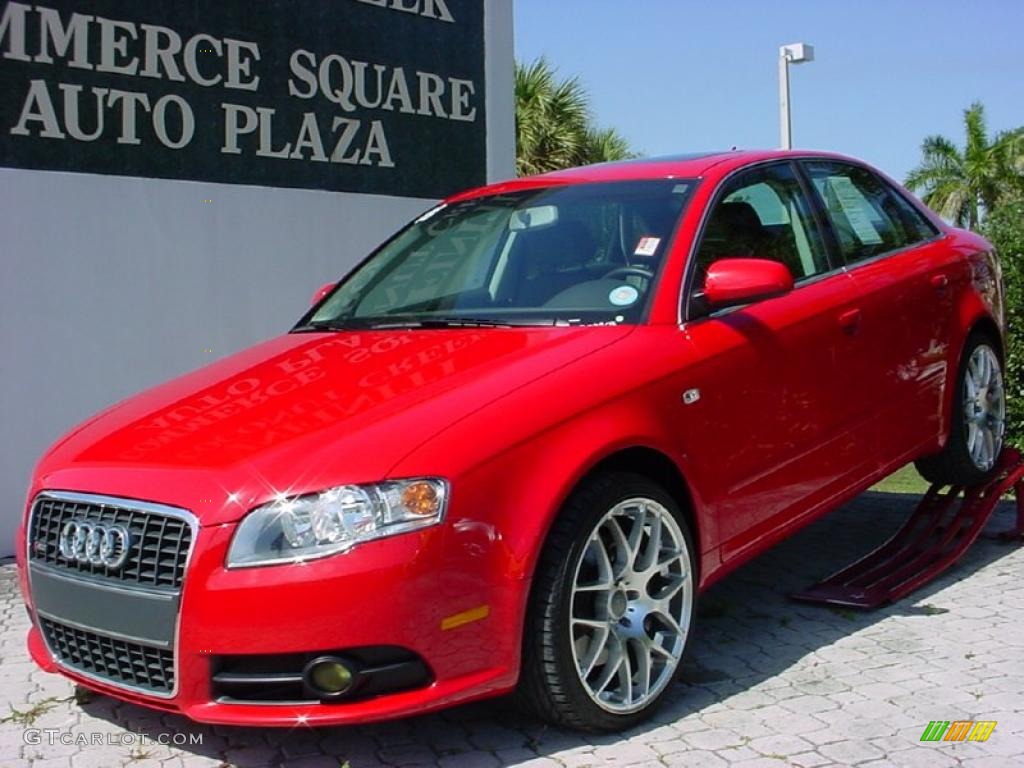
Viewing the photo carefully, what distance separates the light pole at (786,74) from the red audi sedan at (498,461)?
1070 cm

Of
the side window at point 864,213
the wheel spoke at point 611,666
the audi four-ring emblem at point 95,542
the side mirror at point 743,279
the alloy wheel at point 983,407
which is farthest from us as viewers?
the alloy wheel at point 983,407

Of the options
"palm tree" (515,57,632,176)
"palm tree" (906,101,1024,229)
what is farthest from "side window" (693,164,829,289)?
"palm tree" (906,101,1024,229)

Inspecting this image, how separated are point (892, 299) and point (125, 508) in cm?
330

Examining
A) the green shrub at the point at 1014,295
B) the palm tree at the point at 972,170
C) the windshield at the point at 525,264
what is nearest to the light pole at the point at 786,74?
the green shrub at the point at 1014,295

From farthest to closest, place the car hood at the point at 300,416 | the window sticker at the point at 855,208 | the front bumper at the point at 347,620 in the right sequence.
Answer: the window sticker at the point at 855,208
the car hood at the point at 300,416
the front bumper at the point at 347,620

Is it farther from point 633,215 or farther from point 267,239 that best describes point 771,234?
point 267,239

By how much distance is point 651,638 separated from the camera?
12.0ft

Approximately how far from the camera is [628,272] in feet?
13.5

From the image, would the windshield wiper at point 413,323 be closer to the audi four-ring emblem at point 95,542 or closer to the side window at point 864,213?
the audi four-ring emblem at point 95,542

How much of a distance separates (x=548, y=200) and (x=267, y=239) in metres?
3.41

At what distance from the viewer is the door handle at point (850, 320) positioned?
15.2ft

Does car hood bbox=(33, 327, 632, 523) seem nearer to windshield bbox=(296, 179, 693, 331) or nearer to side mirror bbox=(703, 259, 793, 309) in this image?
windshield bbox=(296, 179, 693, 331)

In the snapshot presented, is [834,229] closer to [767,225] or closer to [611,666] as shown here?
[767,225]

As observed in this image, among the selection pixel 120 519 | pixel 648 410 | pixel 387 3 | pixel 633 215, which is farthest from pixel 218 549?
pixel 387 3
